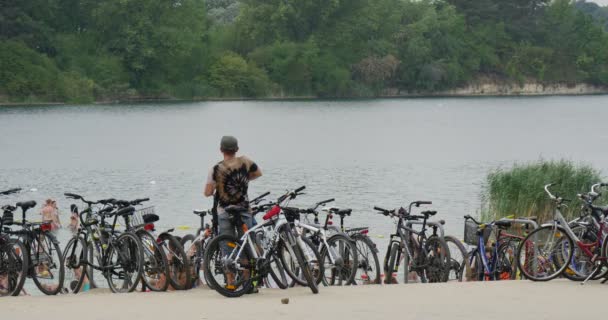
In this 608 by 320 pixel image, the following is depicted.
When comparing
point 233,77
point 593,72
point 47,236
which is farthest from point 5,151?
point 593,72

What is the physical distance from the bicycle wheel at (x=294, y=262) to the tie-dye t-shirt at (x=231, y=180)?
63 cm

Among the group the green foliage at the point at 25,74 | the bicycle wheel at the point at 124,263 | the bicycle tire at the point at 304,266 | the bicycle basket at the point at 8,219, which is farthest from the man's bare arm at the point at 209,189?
the green foliage at the point at 25,74

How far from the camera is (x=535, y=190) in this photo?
2172 centimetres

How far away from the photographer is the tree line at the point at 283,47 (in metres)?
108

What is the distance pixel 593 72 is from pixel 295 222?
5828 inches

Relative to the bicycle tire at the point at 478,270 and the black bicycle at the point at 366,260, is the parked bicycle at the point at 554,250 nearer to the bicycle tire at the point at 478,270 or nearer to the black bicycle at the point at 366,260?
the bicycle tire at the point at 478,270

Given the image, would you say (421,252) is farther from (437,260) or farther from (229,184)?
(229,184)

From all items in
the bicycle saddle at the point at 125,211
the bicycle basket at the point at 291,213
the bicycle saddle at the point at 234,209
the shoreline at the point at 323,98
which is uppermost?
the bicycle saddle at the point at 234,209

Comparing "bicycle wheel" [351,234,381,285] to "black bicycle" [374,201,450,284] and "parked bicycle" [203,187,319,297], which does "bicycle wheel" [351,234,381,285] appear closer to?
"black bicycle" [374,201,450,284]

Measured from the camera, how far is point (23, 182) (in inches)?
1474

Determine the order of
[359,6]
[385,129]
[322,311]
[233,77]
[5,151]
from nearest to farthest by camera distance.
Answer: [322,311] < [5,151] < [385,129] < [233,77] < [359,6]

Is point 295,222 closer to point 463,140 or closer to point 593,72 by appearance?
point 463,140

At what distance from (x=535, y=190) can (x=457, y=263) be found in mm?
9147

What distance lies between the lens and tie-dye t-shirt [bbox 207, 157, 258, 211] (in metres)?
11.3
